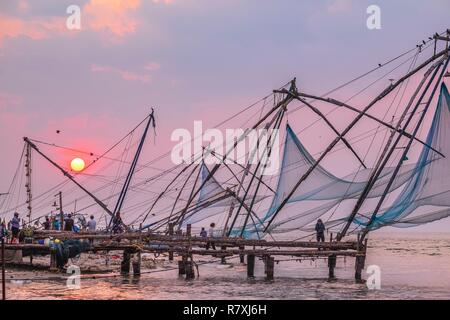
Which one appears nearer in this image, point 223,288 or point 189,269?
point 223,288

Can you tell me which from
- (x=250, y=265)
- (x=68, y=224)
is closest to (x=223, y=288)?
(x=250, y=265)

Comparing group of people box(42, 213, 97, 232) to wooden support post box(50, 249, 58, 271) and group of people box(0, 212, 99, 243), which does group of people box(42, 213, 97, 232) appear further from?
wooden support post box(50, 249, 58, 271)

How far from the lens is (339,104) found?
847 inches

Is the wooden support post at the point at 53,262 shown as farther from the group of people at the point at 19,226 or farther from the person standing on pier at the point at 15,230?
the person standing on pier at the point at 15,230

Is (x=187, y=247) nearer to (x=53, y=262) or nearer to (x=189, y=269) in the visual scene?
(x=189, y=269)

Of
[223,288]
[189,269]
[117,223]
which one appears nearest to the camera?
[223,288]

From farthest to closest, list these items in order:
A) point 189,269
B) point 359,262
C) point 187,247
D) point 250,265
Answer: point 250,265 → point 189,269 → point 187,247 → point 359,262

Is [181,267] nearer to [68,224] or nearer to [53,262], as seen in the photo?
[53,262]

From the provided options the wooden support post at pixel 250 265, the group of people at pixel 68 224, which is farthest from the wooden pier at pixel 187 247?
the group of people at pixel 68 224

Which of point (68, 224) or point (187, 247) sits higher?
point (68, 224)

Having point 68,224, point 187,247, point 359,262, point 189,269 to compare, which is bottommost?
point 189,269

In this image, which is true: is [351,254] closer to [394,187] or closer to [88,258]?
[394,187]
